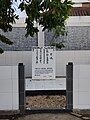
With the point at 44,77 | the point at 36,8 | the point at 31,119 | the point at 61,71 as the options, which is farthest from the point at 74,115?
Answer: the point at 61,71

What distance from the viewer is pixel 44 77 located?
39.8ft

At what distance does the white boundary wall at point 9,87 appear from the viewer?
646 cm

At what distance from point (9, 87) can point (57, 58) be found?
729 cm

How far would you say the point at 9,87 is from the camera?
21.2ft

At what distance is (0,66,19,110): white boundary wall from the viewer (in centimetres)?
646

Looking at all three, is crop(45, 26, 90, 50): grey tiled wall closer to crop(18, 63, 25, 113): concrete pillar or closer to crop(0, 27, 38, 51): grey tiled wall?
crop(0, 27, 38, 51): grey tiled wall

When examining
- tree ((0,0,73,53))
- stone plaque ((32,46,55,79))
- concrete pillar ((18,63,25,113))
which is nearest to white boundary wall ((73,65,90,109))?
concrete pillar ((18,63,25,113))

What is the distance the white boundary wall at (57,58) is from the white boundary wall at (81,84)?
6866mm

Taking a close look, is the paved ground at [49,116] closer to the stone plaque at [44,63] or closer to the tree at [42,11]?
the tree at [42,11]

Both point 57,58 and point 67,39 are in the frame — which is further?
point 67,39

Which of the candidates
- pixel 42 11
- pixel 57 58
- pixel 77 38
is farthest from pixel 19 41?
pixel 42 11

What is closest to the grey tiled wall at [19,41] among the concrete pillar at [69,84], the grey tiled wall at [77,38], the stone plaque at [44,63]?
the grey tiled wall at [77,38]

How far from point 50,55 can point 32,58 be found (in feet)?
2.53

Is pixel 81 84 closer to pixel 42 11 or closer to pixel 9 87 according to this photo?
pixel 9 87
